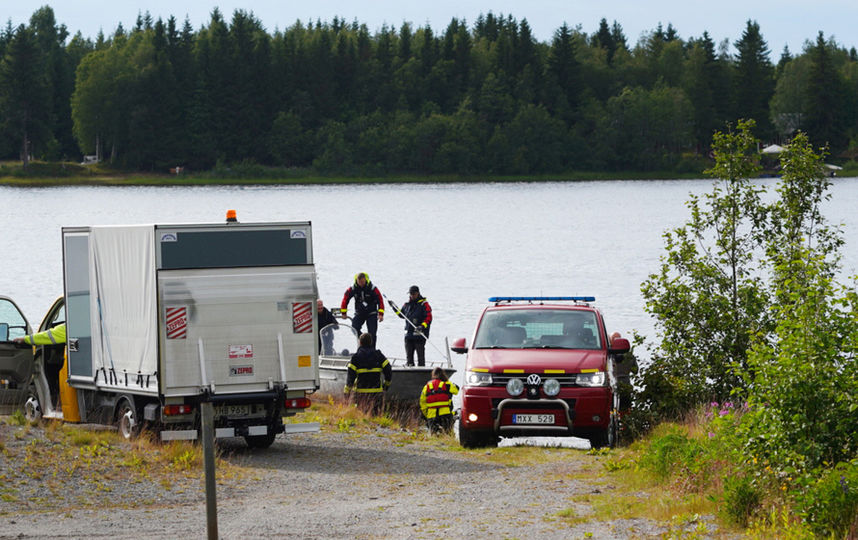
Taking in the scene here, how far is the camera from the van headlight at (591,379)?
14469 mm

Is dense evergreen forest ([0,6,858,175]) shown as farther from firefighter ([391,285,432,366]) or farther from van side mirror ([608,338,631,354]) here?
van side mirror ([608,338,631,354])

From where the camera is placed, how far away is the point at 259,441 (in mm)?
15031

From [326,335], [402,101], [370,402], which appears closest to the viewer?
[370,402]

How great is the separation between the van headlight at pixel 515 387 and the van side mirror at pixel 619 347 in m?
1.35

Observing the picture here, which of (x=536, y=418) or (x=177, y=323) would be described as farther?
(x=536, y=418)

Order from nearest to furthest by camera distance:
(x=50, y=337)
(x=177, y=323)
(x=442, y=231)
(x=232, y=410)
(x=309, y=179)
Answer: (x=177, y=323)
(x=232, y=410)
(x=50, y=337)
(x=442, y=231)
(x=309, y=179)

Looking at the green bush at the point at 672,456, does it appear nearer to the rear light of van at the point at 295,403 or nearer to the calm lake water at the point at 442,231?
the rear light of van at the point at 295,403

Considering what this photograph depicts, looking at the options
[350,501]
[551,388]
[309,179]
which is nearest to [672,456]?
[350,501]

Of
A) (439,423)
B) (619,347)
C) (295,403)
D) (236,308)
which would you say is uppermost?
(236,308)

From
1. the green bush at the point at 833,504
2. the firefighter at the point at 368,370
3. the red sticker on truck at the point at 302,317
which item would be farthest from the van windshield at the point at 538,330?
the green bush at the point at 833,504

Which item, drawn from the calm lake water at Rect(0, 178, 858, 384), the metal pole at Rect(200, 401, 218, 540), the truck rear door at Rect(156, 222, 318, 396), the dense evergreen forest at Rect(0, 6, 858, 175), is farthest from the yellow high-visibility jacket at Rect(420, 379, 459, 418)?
the dense evergreen forest at Rect(0, 6, 858, 175)

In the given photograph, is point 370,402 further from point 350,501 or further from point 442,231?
point 442,231

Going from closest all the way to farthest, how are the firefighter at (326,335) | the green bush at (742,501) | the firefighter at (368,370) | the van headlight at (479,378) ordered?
1. the green bush at (742,501)
2. the van headlight at (479,378)
3. the firefighter at (368,370)
4. the firefighter at (326,335)

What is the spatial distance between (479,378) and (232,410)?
9.26 ft
